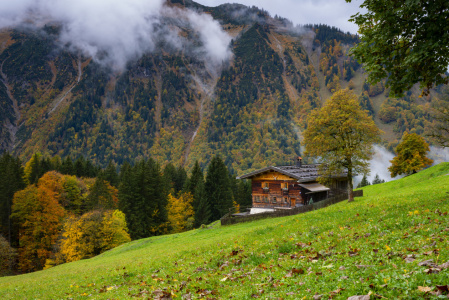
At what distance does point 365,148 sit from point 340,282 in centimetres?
2902

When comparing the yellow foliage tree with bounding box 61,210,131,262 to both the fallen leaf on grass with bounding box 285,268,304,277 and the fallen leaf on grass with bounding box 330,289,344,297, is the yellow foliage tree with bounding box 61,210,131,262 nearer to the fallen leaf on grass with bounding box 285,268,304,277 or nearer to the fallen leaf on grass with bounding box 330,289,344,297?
the fallen leaf on grass with bounding box 285,268,304,277

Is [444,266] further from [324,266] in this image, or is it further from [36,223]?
[36,223]

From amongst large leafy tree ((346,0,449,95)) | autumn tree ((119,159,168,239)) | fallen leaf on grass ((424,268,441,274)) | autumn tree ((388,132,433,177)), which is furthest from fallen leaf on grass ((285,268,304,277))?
autumn tree ((388,132,433,177))

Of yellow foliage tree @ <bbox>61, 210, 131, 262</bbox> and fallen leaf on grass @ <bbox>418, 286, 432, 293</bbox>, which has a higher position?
fallen leaf on grass @ <bbox>418, 286, 432, 293</bbox>

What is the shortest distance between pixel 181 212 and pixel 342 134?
61.9 metres

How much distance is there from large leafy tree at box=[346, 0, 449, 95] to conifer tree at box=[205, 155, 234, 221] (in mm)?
69806

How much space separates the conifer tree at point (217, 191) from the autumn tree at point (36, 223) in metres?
37.7

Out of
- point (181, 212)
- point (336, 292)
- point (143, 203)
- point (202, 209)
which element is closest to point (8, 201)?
point (143, 203)

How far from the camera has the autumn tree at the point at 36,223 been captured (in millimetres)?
58688

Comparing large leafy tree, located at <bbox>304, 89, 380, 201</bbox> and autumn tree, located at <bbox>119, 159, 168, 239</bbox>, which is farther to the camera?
autumn tree, located at <bbox>119, 159, 168, 239</bbox>

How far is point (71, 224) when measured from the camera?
51438mm

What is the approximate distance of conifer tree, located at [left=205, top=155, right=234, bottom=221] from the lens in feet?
261

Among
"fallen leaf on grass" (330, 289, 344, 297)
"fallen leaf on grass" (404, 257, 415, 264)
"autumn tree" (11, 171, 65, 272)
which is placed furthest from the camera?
"autumn tree" (11, 171, 65, 272)

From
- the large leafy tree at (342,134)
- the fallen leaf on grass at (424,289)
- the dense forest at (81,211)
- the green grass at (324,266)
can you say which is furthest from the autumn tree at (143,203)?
the fallen leaf on grass at (424,289)
